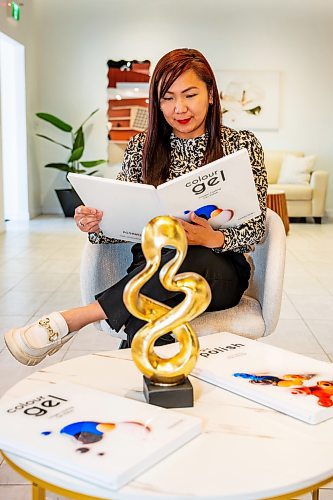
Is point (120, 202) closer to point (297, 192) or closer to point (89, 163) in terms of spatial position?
point (297, 192)

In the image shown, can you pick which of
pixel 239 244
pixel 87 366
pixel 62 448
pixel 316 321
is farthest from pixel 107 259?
pixel 316 321

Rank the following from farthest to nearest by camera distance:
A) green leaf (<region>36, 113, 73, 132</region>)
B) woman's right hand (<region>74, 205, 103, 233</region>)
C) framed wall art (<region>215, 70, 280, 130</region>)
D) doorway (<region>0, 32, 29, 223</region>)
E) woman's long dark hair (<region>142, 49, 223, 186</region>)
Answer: framed wall art (<region>215, 70, 280, 130</region>)
green leaf (<region>36, 113, 73, 132</region>)
doorway (<region>0, 32, 29, 223</region>)
woman's long dark hair (<region>142, 49, 223, 186</region>)
woman's right hand (<region>74, 205, 103, 233</region>)

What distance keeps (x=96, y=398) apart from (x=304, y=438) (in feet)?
1.10

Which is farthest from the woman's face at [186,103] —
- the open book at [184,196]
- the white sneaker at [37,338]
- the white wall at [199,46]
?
the white wall at [199,46]

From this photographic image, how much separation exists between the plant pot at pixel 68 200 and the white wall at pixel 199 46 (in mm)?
380

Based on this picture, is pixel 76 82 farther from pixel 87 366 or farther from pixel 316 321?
pixel 87 366

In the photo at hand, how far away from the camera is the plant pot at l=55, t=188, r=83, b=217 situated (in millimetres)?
7438

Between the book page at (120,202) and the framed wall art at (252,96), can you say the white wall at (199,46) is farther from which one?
the book page at (120,202)

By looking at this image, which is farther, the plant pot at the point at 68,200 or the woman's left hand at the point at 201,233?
the plant pot at the point at 68,200

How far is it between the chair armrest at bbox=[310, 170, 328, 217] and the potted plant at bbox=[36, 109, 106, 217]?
2.54 metres

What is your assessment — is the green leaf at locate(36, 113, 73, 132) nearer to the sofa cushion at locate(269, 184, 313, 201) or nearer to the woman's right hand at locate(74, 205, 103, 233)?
the sofa cushion at locate(269, 184, 313, 201)

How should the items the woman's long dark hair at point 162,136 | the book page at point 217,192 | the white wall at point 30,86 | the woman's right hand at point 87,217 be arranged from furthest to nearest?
1. the white wall at point 30,86
2. the woman's long dark hair at point 162,136
3. the woman's right hand at point 87,217
4. the book page at point 217,192

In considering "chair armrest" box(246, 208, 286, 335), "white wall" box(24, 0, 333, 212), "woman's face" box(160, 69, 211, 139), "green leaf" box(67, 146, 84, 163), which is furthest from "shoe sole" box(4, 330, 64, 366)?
"white wall" box(24, 0, 333, 212)

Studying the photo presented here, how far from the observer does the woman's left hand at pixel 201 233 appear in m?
1.60
